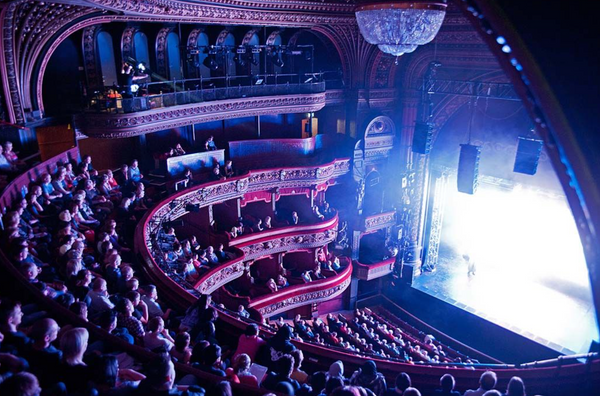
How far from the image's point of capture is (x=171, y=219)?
1171cm

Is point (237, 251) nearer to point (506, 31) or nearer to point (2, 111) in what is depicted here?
point (2, 111)

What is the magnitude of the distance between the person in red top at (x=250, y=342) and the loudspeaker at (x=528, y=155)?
30.1 ft

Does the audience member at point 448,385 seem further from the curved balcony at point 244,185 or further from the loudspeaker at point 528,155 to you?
the loudspeaker at point 528,155

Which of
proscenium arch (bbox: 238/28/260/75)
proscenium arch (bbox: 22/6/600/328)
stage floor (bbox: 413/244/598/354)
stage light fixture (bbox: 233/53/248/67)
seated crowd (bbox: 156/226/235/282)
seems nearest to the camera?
proscenium arch (bbox: 22/6/600/328)

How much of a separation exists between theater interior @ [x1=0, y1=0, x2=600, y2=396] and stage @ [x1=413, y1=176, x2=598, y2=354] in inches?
3.8

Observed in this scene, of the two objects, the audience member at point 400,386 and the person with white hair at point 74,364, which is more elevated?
the person with white hair at point 74,364

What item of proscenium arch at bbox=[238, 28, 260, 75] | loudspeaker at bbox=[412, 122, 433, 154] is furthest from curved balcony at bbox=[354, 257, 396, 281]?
proscenium arch at bbox=[238, 28, 260, 75]

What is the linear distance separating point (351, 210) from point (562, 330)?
811cm

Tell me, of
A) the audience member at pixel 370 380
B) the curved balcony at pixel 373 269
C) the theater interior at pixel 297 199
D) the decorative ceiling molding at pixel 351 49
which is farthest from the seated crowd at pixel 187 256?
the decorative ceiling molding at pixel 351 49

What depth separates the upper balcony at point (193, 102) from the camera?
11.4m

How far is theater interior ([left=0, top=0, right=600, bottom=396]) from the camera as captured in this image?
128 inches

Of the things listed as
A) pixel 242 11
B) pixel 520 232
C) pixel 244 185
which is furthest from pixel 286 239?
pixel 520 232

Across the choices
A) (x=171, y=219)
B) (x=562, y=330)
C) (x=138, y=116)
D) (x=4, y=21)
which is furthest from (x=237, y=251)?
(x=562, y=330)

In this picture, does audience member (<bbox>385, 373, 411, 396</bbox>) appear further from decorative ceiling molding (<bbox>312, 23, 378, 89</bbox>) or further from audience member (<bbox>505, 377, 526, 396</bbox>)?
decorative ceiling molding (<bbox>312, 23, 378, 89</bbox>)
